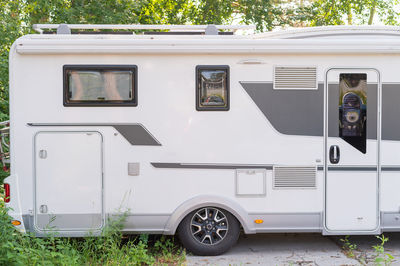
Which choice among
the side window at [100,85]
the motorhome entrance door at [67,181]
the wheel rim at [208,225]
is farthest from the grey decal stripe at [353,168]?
the motorhome entrance door at [67,181]

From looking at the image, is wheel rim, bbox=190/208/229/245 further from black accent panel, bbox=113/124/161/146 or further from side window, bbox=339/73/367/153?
side window, bbox=339/73/367/153

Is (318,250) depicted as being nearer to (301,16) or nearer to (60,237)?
(60,237)

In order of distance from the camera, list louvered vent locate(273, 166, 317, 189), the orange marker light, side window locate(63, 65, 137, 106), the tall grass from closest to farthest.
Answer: the tall grass
the orange marker light
side window locate(63, 65, 137, 106)
louvered vent locate(273, 166, 317, 189)

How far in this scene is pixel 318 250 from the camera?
5676 mm

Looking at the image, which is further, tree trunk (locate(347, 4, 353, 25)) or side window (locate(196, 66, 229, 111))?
tree trunk (locate(347, 4, 353, 25))

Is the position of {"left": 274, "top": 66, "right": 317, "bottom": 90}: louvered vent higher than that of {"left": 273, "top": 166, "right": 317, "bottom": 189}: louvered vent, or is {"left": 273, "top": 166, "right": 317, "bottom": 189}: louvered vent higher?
{"left": 274, "top": 66, "right": 317, "bottom": 90}: louvered vent

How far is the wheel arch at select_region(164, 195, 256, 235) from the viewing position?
5230 mm

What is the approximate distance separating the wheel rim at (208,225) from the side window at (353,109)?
1758 mm

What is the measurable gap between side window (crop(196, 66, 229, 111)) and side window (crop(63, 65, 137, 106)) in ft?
2.50

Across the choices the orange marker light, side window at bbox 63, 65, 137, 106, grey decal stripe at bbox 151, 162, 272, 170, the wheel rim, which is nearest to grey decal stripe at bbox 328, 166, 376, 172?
grey decal stripe at bbox 151, 162, 272, 170

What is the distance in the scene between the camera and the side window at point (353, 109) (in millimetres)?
5355

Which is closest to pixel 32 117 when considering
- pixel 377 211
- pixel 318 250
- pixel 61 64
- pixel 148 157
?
pixel 61 64

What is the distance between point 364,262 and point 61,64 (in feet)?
13.8

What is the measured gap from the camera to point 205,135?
527cm
